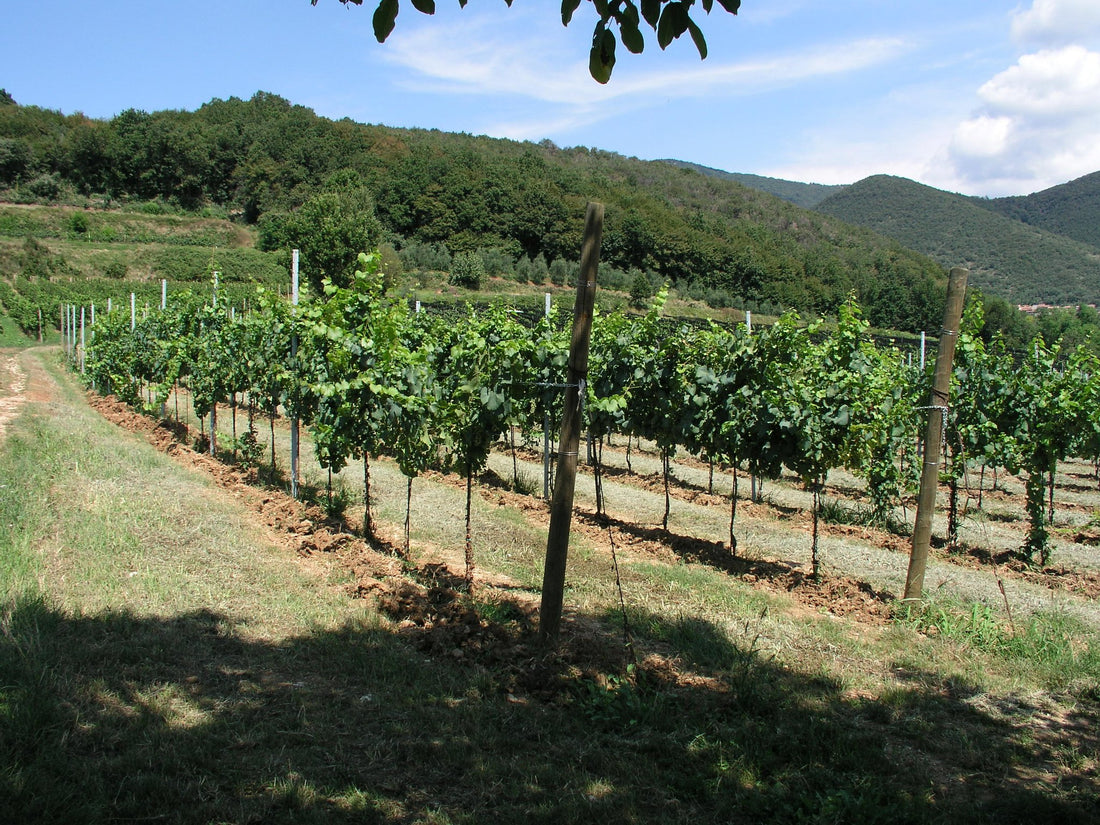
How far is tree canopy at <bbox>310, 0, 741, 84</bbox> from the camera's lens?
3.06 m

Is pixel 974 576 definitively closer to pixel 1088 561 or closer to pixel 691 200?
pixel 1088 561

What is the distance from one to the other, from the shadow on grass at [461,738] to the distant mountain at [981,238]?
37635 mm

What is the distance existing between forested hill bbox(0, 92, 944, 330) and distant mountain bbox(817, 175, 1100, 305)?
16.9 feet

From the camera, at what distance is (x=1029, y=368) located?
1056cm

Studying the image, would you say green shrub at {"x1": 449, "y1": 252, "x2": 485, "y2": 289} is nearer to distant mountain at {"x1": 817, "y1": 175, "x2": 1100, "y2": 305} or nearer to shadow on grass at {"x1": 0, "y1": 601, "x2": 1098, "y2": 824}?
distant mountain at {"x1": 817, "y1": 175, "x2": 1100, "y2": 305}

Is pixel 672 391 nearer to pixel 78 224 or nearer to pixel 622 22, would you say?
pixel 622 22

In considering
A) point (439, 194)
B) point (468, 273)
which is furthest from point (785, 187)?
point (468, 273)

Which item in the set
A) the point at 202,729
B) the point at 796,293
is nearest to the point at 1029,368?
the point at 202,729

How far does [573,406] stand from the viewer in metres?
4.62

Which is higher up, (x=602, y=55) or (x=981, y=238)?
(x=981, y=238)

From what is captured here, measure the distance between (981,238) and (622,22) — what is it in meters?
84.7

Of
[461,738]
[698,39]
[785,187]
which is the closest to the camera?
[698,39]

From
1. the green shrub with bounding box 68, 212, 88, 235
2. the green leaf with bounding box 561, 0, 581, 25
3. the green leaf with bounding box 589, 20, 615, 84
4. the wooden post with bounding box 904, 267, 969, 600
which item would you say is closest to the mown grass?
the wooden post with bounding box 904, 267, 969, 600

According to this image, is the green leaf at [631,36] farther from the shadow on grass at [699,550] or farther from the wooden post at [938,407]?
the shadow on grass at [699,550]
